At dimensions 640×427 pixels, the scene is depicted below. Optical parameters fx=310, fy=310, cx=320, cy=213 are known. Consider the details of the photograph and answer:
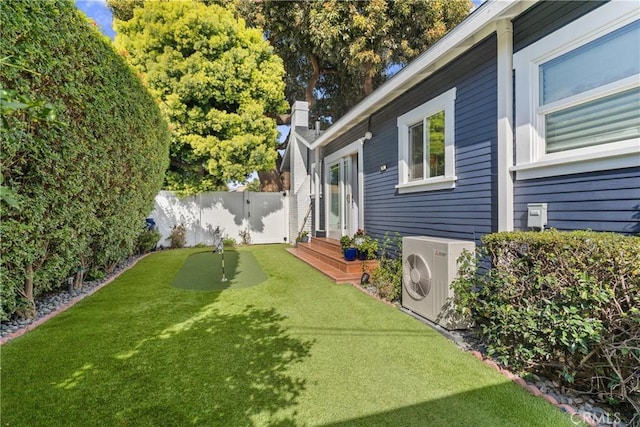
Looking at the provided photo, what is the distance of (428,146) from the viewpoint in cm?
541

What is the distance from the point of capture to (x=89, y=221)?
4613 millimetres

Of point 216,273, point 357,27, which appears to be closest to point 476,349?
point 216,273

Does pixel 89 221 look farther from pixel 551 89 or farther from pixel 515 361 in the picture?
pixel 551 89

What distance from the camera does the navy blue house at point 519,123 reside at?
282cm

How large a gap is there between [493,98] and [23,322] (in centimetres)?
653

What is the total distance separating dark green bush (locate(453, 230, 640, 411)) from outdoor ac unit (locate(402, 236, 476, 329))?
1.84 ft

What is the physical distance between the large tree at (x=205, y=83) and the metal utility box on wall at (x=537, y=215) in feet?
31.1

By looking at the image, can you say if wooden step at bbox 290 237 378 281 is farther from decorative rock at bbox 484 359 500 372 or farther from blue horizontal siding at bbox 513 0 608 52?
blue horizontal siding at bbox 513 0 608 52

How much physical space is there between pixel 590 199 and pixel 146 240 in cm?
1081

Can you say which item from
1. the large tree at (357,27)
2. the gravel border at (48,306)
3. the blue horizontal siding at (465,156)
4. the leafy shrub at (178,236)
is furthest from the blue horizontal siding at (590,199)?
the leafy shrub at (178,236)

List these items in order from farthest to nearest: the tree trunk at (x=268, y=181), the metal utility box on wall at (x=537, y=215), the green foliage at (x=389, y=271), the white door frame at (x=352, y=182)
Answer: the tree trunk at (x=268, y=181), the white door frame at (x=352, y=182), the green foliage at (x=389, y=271), the metal utility box on wall at (x=537, y=215)

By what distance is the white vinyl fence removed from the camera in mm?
11695

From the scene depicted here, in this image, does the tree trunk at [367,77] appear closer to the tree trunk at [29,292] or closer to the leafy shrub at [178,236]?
the leafy shrub at [178,236]

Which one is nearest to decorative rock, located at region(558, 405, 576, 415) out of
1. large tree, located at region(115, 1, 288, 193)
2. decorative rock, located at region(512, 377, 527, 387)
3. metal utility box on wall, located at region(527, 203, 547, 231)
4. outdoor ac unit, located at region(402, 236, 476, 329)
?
decorative rock, located at region(512, 377, 527, 387)
